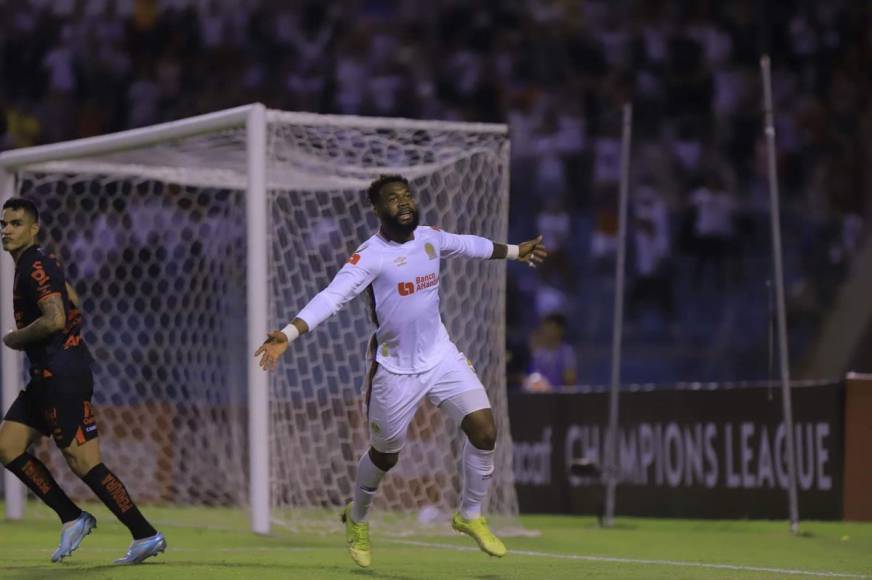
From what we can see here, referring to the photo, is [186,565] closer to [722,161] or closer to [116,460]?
[116,460]

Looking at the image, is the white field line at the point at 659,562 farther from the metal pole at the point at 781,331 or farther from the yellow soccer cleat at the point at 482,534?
the metal pole at the point at 781,331

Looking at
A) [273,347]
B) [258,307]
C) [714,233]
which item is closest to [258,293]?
[258,307]

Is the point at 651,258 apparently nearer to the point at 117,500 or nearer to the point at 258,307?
the point at 258,307

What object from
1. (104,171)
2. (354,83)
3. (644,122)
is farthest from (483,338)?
(354,83)

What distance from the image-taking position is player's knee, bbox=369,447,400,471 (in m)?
8.49

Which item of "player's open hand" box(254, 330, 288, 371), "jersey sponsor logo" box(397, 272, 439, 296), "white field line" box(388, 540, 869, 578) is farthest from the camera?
"jersey sponsor logo" box(397, 272, 439, 296)

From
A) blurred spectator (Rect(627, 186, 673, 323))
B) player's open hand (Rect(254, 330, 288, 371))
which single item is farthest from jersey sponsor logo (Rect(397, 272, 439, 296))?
blurred spectator (Rect(627, 186, 673, 323))

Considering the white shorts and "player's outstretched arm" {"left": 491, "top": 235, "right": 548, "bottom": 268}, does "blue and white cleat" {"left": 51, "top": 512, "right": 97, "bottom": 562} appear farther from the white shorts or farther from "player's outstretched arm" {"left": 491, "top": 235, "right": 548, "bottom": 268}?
"player's outstretched arm" {"left": 491, "top": 235, "right": 548, "bottom": 268}

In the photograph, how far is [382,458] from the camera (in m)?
8.50

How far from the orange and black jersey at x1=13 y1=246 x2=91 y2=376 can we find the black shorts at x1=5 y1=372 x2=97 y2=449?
0.19 feet

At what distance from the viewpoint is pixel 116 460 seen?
1548 centimetres

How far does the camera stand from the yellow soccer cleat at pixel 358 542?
8359 mm

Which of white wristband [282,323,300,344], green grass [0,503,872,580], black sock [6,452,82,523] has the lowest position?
green grass [0,503,872,580]

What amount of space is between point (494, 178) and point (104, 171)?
3.43 metres
